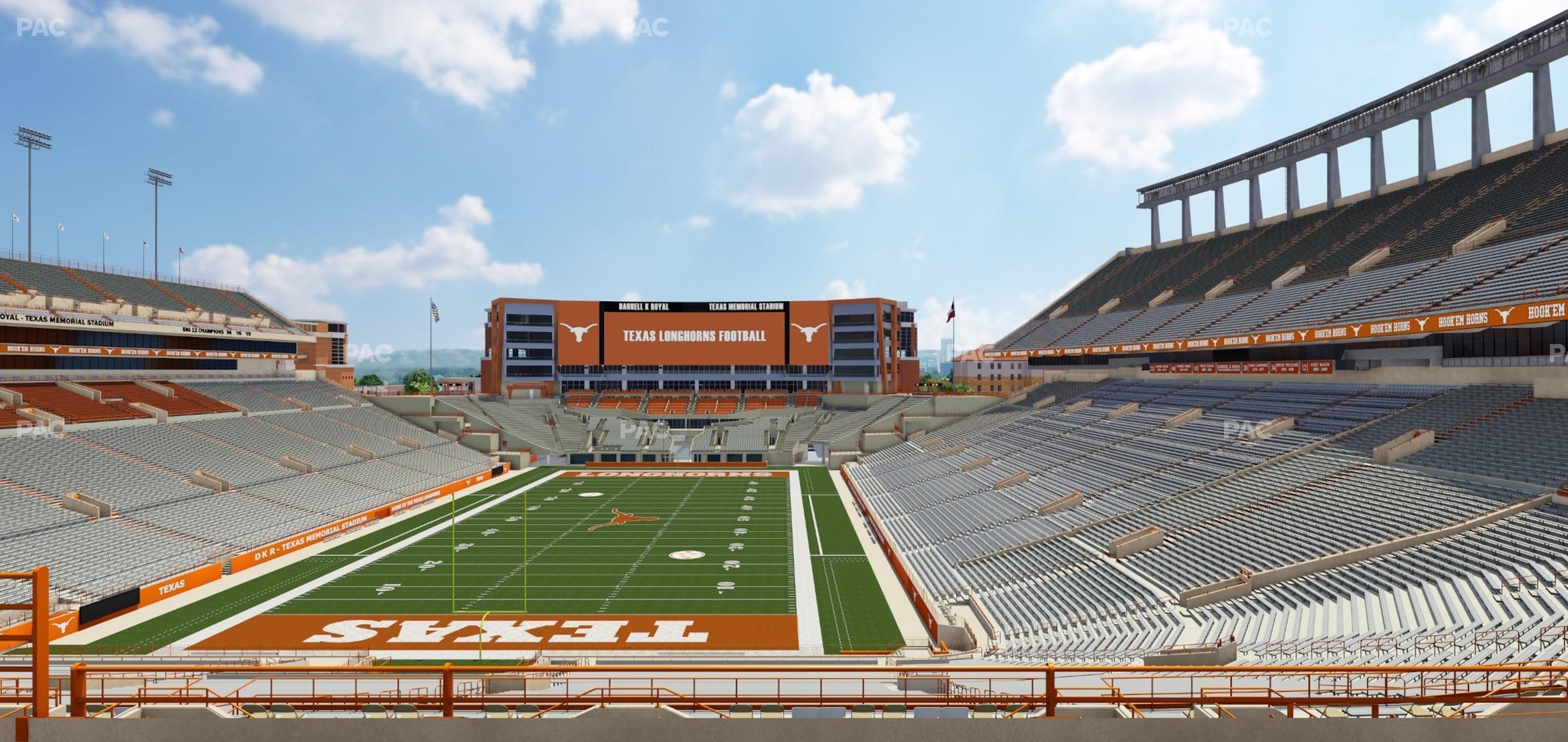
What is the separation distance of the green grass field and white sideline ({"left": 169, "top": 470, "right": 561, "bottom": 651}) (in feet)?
0.78

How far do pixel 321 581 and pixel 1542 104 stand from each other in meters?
52.5

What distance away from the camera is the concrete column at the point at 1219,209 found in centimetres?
5022

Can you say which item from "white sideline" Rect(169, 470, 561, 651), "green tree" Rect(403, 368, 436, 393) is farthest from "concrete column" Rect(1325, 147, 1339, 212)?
"green tree" Rect(403, 368, 436, 393)

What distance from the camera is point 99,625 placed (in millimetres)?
20047

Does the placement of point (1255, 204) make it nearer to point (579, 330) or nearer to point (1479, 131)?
point (1479, 131)

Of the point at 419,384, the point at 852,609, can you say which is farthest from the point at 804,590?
the point at 419,384

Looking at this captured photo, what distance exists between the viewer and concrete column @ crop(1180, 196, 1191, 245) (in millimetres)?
53344

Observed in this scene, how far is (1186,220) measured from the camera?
53.5m

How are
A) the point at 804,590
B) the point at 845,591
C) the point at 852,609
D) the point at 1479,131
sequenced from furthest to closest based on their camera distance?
the point at 1479,131 → the point at 804,590 → the point at 845,591 → the point at 852,609

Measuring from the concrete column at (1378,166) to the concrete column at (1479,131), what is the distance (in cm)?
483

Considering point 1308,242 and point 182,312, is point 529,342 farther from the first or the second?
point 1308,242

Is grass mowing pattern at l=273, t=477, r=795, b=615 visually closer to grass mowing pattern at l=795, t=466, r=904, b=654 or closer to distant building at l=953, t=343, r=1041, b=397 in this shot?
grass mowing pattern at l=795, t=466, r=904, b=654

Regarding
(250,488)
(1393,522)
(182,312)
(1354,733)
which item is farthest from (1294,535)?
(182,312)

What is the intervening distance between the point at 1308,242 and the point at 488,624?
145 feet
